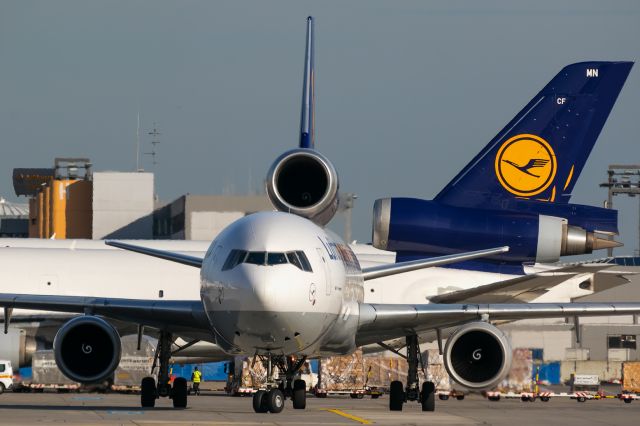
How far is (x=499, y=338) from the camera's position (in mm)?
27328

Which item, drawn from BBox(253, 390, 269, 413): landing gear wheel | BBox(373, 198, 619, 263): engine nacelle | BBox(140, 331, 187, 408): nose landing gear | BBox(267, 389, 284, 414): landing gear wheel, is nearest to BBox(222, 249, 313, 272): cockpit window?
BBox(267, 389, 284, 414): landing gear wheel

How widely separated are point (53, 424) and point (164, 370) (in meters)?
6.07

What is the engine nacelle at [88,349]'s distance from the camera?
27.1 metres

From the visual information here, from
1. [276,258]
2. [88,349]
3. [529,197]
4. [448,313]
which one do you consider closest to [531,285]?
[529,197]

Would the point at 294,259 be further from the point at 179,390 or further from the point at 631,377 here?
the point at 631,377

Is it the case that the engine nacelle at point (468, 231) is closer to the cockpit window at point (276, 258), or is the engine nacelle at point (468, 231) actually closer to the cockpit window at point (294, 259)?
the cockpit window at point (294, 259)

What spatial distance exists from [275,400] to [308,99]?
11.4 m

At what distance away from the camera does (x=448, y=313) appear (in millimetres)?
28047

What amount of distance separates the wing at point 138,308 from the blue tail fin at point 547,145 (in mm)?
13965

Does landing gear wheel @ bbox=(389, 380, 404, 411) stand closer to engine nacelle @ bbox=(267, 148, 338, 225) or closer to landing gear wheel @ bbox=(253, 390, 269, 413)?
engine nacelle @ bbox=(267, 148, 338, 225)

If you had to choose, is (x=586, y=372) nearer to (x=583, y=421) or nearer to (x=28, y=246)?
(x=28, y=246)

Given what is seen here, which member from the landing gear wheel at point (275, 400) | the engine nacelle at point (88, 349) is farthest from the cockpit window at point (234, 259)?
the engine nacelle at point (88, 349)

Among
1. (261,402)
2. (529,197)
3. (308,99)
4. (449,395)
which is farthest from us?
(449,395)

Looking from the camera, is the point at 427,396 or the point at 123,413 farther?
the point at 427,396
